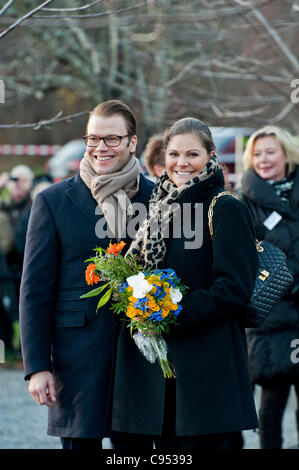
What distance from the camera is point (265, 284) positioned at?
371cm

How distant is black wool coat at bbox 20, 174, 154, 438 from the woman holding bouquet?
0.65 feet

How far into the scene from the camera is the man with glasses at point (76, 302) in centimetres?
396

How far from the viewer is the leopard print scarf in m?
3.66

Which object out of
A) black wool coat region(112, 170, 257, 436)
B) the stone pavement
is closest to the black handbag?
black wool coat region(112, 170, 257, 436)

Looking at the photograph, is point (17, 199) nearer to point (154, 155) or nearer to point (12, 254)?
point (12, 254)

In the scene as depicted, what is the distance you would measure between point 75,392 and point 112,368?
209 mm

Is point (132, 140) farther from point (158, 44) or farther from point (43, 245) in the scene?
point (158, 44)

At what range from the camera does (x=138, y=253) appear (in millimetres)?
3760

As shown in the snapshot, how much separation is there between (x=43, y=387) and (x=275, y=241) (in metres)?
2.10

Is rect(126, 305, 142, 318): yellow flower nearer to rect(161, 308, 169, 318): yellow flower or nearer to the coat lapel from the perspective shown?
rect(161, 308, 169, 318): yellow flower

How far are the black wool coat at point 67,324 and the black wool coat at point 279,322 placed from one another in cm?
168

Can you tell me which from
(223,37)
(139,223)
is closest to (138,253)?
(139,223)

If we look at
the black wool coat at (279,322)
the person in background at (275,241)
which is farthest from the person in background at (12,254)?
the black wool coat at (279,322)

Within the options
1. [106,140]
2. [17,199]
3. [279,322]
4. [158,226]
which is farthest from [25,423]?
[158,226]
